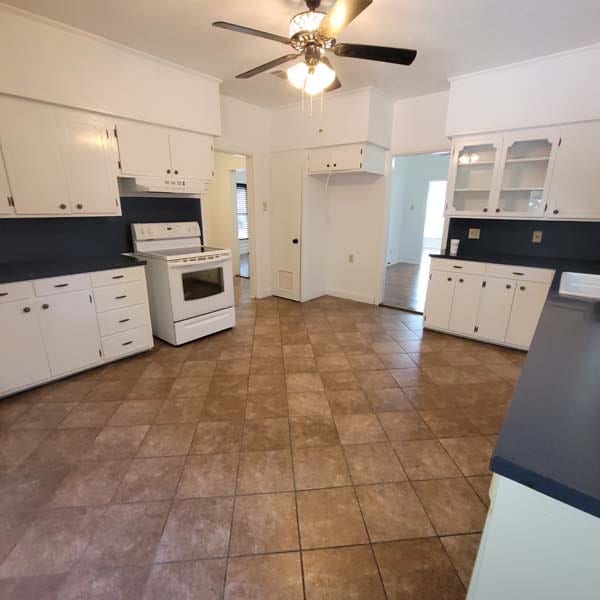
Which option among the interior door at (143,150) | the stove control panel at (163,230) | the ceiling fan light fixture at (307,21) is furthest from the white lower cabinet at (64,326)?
the ceiling fan light fixture at (307,21)

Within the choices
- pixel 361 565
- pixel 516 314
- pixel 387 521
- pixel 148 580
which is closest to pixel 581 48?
pixel 516 314

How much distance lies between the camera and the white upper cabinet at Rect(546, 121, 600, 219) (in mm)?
2904

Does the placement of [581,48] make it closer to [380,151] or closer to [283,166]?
[380,151]

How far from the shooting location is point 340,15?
1.70 m

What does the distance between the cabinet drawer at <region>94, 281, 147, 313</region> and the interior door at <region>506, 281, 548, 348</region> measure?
3.62 m

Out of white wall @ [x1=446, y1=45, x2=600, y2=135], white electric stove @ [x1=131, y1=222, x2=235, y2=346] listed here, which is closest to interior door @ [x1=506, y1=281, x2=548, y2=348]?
white wall @ [x1=446, y1=45, x2=600, y2=135]

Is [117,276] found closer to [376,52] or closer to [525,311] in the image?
[376,52]

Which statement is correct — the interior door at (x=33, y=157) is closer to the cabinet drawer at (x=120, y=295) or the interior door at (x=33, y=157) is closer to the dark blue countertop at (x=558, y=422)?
the cabinet drawer at (x=120, y=295)

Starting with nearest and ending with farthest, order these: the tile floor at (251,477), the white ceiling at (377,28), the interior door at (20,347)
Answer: the tile floor at (251,477) → the white ceiling at (377,28) → the interior door at (20,347)

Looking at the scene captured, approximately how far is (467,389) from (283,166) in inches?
145

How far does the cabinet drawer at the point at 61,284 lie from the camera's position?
2486 millimetres

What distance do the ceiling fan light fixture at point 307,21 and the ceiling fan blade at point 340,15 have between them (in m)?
0.10

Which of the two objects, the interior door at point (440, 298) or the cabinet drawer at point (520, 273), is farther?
the interior door at point (440, 298)

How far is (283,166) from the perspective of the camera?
4715 millimetres
